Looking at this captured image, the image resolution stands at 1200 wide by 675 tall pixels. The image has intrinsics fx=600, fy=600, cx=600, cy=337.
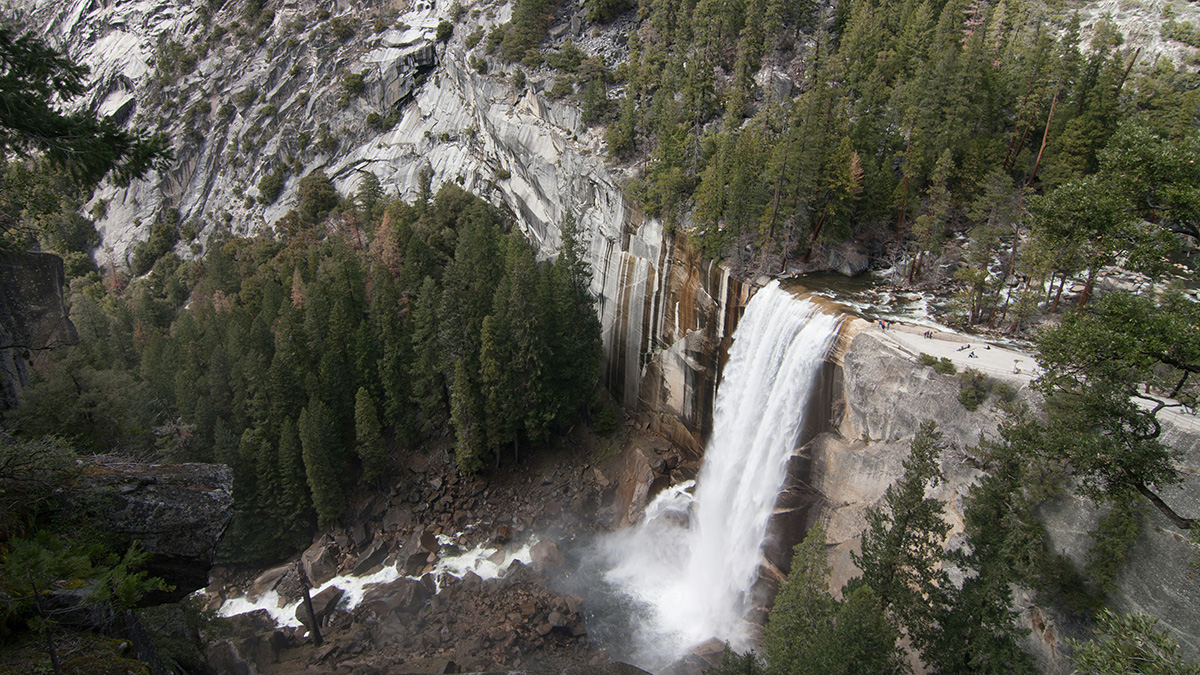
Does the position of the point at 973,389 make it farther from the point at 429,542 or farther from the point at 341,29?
the point at 341,29

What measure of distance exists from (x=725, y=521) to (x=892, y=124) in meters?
26.0

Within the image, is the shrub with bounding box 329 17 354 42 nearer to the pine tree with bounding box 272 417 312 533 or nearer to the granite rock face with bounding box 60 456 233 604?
the pine tree with bounding box 272 417 312 533

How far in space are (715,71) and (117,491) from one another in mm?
45101

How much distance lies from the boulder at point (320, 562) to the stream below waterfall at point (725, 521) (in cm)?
1488

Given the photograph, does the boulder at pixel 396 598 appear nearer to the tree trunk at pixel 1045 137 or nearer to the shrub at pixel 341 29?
the tree trunk at pixel 1045 137

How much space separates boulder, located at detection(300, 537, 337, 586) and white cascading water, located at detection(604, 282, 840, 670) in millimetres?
16567

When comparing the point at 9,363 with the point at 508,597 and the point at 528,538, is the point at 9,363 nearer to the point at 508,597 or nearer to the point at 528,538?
the point at 508,597

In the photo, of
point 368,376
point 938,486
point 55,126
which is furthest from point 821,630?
point 368,376

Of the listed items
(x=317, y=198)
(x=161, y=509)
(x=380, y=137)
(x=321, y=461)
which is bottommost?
(x=321, y=461)

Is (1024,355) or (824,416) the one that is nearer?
(1024,355)

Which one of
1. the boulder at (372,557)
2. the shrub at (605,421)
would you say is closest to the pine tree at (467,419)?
Result: the boulder at (372,557)

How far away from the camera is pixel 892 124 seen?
121 feet

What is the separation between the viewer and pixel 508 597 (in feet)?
102

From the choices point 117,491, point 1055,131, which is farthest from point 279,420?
point 1055,131
